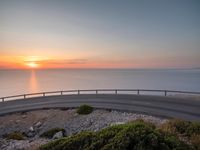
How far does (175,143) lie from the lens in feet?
22.6

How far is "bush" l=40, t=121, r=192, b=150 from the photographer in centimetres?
670

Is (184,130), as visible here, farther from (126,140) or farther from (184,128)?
(126,140)

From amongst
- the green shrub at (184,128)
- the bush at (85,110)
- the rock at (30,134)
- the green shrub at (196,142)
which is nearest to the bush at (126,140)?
the green shrub at (196,142)

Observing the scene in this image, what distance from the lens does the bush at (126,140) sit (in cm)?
670

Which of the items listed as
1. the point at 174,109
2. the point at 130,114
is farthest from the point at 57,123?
the point at 174,109

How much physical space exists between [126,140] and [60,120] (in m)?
15.7

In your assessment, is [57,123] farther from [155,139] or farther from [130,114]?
[155,139]

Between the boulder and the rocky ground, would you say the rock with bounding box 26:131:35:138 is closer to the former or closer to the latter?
the rocky ground

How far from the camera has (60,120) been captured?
2167cm

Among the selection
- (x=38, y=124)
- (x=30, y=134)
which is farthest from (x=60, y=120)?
(x=30, y=134)

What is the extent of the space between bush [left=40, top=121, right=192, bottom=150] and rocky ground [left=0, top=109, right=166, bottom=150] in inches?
375

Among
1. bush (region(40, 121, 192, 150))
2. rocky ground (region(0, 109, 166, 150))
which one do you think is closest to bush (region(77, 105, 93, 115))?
rocky ground (region(0, 109, 166, 150))

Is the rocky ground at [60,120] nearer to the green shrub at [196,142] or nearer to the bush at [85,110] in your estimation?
the bush at [85,110]

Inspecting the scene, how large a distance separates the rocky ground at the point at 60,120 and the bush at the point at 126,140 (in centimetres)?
952
